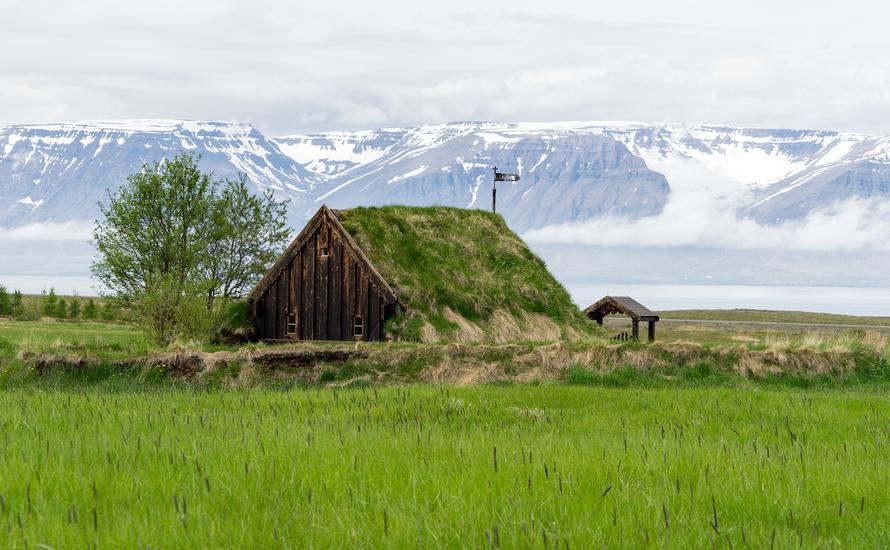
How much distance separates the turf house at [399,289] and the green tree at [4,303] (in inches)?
2363

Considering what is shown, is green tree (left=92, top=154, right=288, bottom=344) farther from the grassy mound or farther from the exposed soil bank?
the exposed soil bank

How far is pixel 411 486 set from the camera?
8.65 metres

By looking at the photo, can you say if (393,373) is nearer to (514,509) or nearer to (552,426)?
(552,426)

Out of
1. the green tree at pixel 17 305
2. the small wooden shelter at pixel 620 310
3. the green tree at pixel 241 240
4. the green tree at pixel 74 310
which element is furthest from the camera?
the green tree at pixel 74 310

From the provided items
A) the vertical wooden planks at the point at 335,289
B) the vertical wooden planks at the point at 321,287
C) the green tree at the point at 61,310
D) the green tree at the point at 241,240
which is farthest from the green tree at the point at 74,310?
the vertical wooden planks at the point at 335,289

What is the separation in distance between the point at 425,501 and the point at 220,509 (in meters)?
1.75

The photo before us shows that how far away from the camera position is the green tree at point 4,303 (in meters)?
90.7

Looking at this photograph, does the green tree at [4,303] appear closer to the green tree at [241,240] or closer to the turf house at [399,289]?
the green tree at [241,240]

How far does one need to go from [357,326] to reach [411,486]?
29.9 m

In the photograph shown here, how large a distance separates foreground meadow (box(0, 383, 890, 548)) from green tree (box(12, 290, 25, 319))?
8203cm

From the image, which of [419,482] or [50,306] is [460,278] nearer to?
[419,482]

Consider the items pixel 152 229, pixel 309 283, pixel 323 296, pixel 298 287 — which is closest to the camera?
pixel 323 296

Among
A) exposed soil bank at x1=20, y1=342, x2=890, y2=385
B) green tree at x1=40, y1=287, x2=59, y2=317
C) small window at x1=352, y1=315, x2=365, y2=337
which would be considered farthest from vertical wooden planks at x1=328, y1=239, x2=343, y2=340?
green tree at x1=40, y1=287, x2=59, y2=317

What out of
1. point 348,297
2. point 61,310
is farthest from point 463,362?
point 61,310
